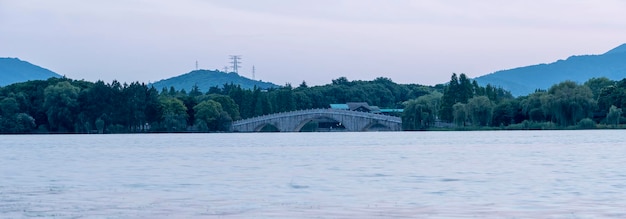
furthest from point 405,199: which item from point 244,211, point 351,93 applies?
point 351,93

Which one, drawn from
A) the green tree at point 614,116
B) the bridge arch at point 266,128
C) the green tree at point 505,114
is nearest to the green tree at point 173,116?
the bridge arch at point 266,128

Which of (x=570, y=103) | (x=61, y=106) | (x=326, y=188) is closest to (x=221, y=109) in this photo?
(x=61, y=106)

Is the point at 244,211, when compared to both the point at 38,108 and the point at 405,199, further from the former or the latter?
the point at 38,108

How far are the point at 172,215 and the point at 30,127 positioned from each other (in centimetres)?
8515

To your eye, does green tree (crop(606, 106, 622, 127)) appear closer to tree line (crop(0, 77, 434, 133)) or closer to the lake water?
tree line (crop(0, 77, 434, 133))

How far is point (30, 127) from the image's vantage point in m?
100

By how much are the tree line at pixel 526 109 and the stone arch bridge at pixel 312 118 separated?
693cm

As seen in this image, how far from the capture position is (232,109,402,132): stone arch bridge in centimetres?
10906

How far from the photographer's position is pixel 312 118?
113000 millimetres

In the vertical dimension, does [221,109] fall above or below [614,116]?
above

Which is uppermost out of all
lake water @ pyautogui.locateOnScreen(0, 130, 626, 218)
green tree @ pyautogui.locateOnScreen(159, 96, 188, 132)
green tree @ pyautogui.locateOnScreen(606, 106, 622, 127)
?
green tree @ pyautogui.locateOnScreen(159, 96, 188, 132)

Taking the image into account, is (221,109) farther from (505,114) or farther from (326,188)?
(326,188)

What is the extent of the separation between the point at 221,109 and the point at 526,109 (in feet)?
113


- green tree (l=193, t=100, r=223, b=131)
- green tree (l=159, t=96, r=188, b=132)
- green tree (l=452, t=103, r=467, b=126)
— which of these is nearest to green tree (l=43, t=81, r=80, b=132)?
green tree (l=159, t=96, r=188, b=132)
